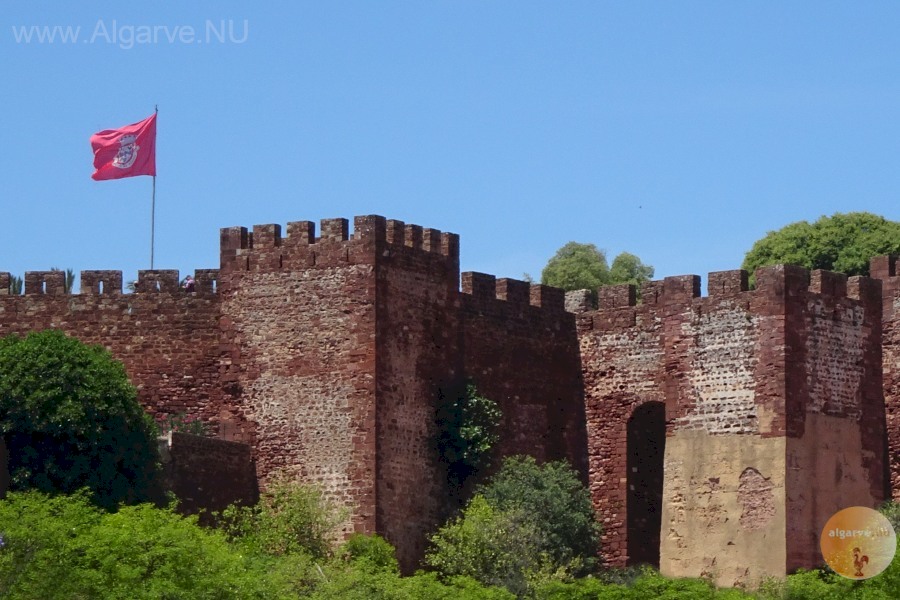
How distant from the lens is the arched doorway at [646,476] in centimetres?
5744

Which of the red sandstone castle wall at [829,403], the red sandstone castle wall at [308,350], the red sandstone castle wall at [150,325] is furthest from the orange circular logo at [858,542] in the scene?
the red sandstone castle wall at [150,325]

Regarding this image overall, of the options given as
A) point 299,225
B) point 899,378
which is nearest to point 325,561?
point 299,225

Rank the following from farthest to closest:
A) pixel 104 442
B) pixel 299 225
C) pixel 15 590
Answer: pixel 299 225 < pixel 104 442 < pixel 15 590

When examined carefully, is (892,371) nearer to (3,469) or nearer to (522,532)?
(522,532)

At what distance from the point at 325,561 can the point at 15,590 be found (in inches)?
304

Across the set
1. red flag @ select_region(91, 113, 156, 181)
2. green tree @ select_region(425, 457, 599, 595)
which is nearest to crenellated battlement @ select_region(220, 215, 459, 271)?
red flag @ select_region(91, 113, 156, 181)

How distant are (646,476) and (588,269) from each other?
15944mm

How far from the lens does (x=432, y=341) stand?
55.7 metres

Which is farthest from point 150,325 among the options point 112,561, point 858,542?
point 858,542

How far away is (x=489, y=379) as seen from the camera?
57.0 m

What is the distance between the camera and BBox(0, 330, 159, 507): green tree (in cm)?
5147

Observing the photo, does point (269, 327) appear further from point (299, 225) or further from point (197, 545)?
point (197, 545)

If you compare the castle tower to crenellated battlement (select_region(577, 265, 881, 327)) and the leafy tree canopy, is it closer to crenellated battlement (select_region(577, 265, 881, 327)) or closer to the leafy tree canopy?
crenellated battlement (select_region(577, 265, 881, 327))

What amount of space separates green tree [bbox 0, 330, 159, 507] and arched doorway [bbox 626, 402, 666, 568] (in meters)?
10.3
